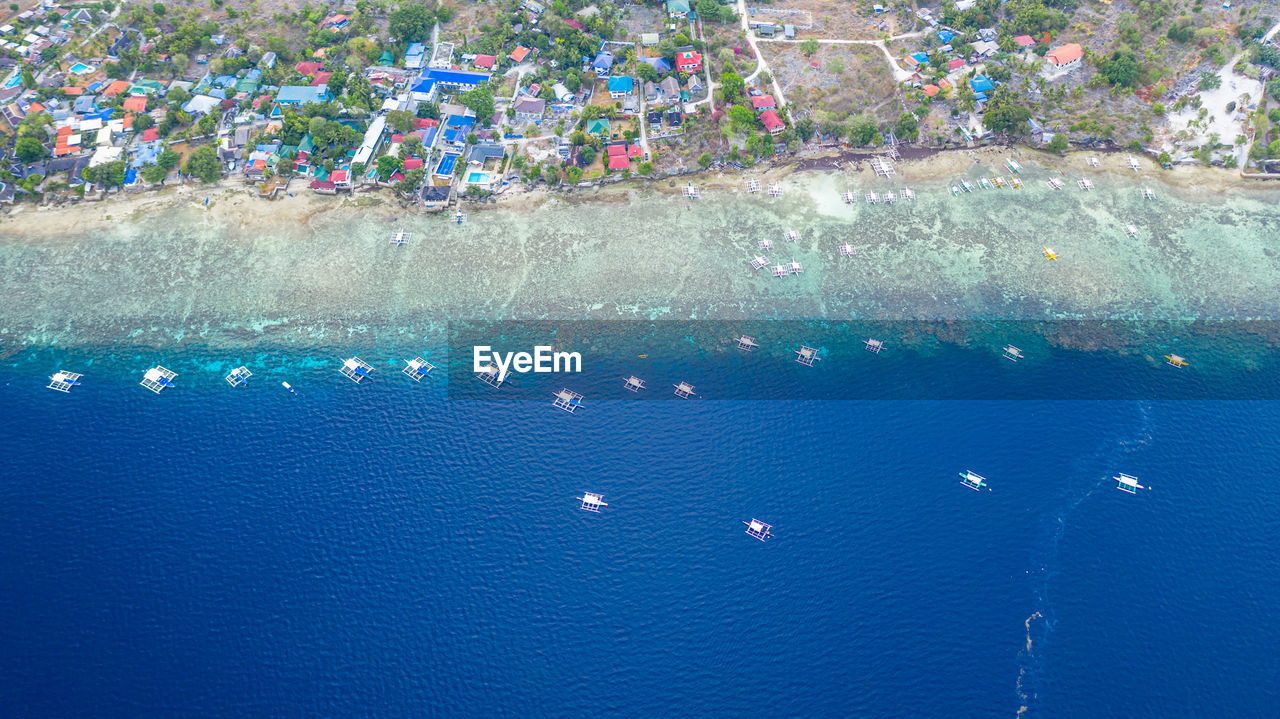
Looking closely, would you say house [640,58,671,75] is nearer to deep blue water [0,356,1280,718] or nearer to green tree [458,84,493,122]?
green tree [458,84,493,122]

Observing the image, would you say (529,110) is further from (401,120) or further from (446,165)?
(401,120)

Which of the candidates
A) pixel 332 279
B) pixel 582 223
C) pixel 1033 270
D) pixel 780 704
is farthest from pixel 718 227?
pixel 780 704

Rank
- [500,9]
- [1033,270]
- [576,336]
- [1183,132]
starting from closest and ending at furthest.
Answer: [576,336], [1033,270], [1183,132], [500,9]

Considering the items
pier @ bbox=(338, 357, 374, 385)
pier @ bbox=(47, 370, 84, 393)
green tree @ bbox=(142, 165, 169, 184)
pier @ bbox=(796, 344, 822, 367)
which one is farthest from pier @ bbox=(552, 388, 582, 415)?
green tree @ bbox=(142, 165, 169, 184)

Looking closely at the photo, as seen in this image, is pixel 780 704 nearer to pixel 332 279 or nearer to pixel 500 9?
pixel 332 279

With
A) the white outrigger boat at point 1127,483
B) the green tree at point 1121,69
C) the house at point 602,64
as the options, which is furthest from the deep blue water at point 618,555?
the house at point 602,64

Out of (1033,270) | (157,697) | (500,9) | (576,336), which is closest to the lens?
(157,697)

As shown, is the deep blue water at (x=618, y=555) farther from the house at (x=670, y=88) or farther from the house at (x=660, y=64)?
the house at (x=660, y=64)
